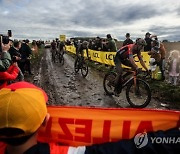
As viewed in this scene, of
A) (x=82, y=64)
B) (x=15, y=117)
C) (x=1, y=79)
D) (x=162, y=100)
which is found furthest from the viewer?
(x=82, y=64)

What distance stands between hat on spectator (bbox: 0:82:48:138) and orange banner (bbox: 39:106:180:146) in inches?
32.3

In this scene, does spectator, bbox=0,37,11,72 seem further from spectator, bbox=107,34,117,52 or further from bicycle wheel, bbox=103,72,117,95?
spectator, bbox=107,34,117,52

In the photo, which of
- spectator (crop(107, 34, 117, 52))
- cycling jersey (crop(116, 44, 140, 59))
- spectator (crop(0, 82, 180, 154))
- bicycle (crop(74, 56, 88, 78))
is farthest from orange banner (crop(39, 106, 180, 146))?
spectator (crop(107, 34, 117, 52))

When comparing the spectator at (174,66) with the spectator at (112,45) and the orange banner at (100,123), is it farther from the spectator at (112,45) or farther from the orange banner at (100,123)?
the orange banner at (100,123)

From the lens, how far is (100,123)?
8.71 feet

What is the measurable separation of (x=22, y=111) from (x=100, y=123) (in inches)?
39.5

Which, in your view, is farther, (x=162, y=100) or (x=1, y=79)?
(x=162, y=100)

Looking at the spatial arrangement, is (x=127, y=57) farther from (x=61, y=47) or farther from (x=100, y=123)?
(x=61, y=47)

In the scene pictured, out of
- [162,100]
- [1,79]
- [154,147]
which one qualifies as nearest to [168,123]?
[154,147]

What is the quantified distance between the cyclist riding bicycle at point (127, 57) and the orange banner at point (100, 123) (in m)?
6.37

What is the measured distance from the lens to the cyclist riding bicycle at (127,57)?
8909 mm

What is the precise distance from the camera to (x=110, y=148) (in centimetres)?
204

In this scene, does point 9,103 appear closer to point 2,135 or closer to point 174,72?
point 2,135

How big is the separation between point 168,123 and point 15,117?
51.8 inches
